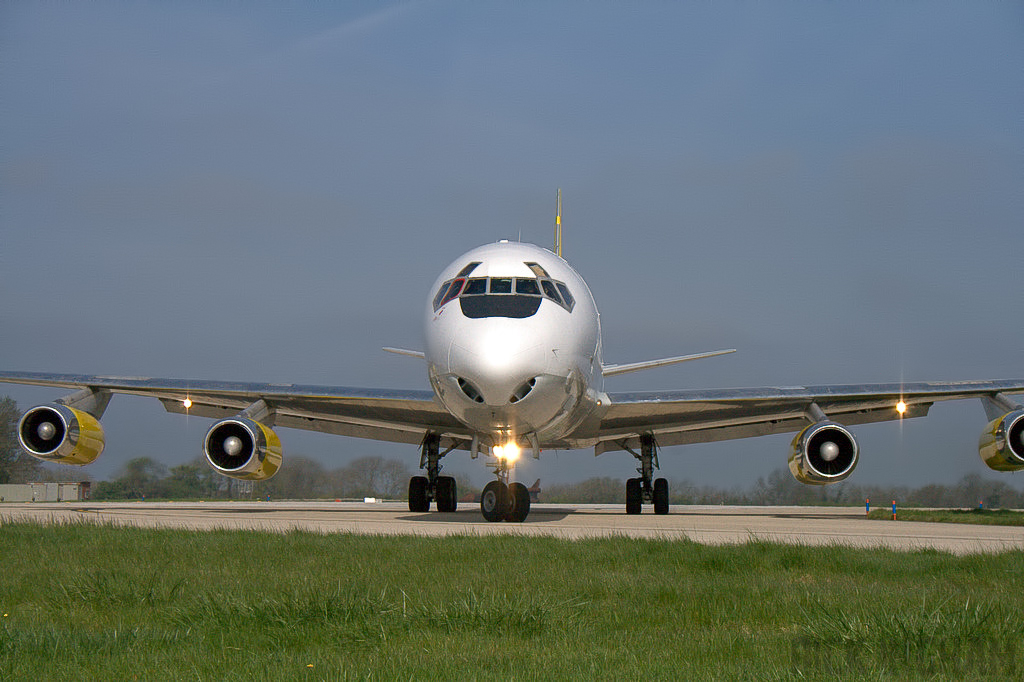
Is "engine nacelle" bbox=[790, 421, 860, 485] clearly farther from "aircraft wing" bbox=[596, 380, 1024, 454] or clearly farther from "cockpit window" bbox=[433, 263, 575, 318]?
"cockpit window" bbox=[433, 263, 575, 318]

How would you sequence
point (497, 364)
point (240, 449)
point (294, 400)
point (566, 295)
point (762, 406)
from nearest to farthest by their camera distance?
1. point (497, 364)
2. point (566, 295)
3. point (240, 449)
4. point (294, 400)
5. point (762, 406)

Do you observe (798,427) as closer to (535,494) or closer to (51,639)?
(51,639)

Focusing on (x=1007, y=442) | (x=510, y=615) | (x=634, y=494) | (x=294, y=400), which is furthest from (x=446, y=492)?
(x=510, y=615)

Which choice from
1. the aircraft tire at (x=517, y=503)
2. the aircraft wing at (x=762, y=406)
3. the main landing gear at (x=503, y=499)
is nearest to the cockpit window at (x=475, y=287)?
the main landing gear at (x=503, y=499)

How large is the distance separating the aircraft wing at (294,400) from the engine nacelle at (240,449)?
1.76 m

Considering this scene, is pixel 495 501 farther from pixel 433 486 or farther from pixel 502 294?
pixel 433 486

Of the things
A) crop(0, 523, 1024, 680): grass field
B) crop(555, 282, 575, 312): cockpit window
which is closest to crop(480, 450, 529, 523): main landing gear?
crop(555, 282, 575, 312): cockpit window

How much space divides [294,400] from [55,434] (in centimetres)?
440

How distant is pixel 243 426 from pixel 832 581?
11841 millimetres

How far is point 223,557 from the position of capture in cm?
772

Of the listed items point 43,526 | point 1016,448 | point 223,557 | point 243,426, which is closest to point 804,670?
point 223,557

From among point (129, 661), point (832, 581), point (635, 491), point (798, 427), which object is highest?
point (798, 427)

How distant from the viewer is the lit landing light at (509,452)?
1480 cm

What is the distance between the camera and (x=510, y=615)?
4.82m
